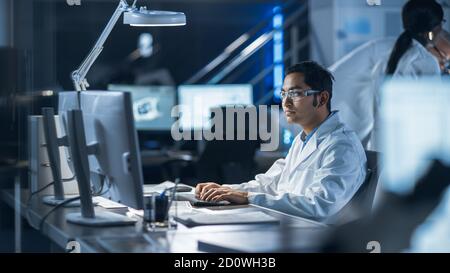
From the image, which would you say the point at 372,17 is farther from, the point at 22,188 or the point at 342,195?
the point at 22,188

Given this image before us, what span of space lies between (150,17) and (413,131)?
0.88m

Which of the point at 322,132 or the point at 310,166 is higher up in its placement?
the point at 322,132

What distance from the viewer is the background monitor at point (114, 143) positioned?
6.85ft

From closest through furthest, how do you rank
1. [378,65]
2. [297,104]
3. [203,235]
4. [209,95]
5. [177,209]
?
[203,235]
[177,209]
[297,104]
[378,65]
[209,95]

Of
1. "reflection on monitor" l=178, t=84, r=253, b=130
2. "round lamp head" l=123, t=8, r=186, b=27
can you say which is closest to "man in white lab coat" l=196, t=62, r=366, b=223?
"round lamp head" l=123, t=8, r=186, b=27

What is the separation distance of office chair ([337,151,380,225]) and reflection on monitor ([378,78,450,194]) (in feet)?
0.13

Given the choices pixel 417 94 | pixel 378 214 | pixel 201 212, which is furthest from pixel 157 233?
pixel 417 94

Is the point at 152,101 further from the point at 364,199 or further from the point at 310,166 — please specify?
the point at 364,199

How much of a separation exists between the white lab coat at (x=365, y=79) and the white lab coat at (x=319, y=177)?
0.21m

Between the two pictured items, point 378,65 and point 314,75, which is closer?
point 314,75

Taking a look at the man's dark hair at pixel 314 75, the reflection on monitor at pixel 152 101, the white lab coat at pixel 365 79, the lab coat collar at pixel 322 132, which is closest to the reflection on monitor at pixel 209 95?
the reflection on monitor at pixel 152 101

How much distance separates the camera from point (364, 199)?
2627mm

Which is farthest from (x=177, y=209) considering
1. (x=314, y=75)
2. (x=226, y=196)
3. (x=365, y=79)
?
(x=365, y=79)
